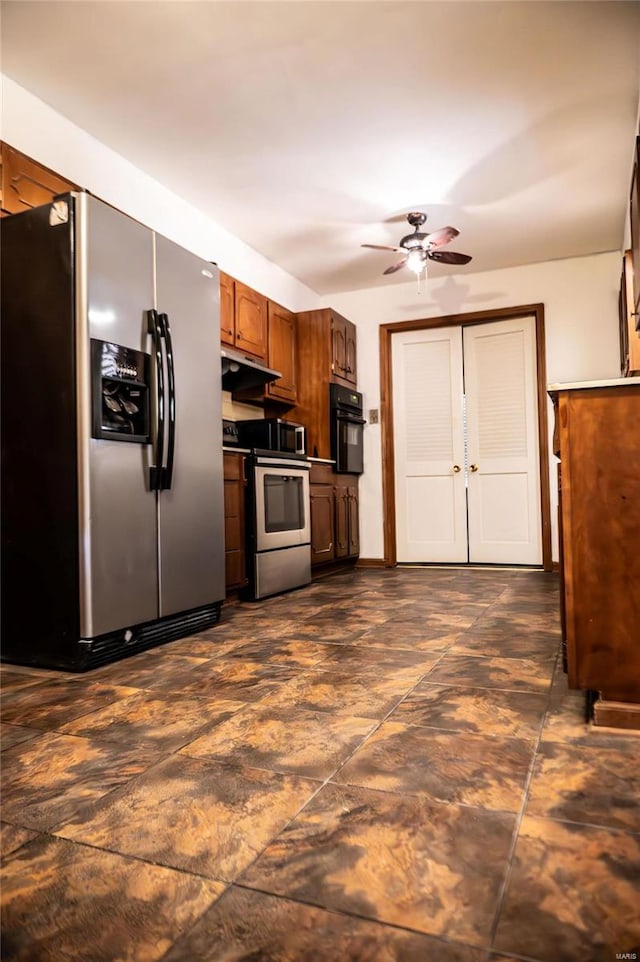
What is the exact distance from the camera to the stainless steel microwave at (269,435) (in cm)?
456

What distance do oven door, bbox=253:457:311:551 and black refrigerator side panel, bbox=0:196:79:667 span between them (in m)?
1.58

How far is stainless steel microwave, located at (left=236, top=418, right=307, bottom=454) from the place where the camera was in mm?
4559

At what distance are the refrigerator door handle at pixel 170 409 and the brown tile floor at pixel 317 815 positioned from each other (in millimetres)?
827

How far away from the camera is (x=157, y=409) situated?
268 centimetres

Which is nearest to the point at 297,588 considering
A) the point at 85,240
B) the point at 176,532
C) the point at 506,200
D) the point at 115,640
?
the point at 176,532

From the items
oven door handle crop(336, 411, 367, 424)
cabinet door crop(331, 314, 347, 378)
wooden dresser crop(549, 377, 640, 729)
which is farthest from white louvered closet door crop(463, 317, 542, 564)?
wooden dresser crop(549, 377, 640, 729)

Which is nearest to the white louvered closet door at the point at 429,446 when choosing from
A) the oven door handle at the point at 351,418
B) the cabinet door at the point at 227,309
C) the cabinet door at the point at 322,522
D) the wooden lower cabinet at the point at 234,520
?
the oven door handle at the point at 351,418

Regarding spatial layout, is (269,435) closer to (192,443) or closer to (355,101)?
(192,443)

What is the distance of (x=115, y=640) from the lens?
2.50 metres

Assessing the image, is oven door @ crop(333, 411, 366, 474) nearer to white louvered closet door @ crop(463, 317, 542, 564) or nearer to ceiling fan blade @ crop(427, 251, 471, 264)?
white louvered closet door @ crop(463, 317, 542, 564)

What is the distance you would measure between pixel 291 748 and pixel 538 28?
2.98m

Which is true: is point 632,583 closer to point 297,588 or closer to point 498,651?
point 498,651

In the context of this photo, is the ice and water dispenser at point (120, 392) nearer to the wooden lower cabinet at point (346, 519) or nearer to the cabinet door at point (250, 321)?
the cabinet door at point (250, 321)

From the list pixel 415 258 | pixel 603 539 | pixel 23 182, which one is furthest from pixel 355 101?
pixel 603 539
